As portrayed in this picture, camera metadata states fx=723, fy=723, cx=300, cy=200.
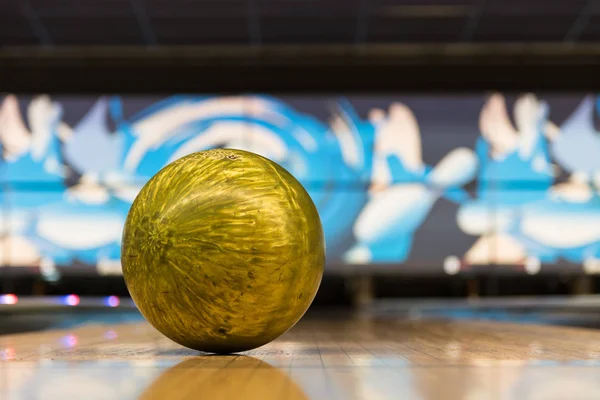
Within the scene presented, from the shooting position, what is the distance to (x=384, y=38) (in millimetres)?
8758

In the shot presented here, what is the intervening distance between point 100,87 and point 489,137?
16.7 ft

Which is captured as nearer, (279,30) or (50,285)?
(279,30)

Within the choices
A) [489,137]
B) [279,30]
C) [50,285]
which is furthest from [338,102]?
[50,285]

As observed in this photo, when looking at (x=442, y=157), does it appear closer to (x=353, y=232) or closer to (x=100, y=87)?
(x=353, y=232)

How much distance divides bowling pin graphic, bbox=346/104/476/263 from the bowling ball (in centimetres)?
678

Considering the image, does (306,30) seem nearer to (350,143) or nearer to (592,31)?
(350,143)

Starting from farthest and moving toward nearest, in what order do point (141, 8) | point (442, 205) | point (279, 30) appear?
1. point (442, 205)
2. point (279, 30)
3. point (141, 8)

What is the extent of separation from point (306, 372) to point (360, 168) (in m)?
7.44

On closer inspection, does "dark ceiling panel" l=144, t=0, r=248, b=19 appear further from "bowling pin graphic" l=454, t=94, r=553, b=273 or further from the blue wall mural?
"bowling pin graphic" l=454, t=94, r=553, b=273

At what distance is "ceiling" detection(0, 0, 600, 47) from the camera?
25.2 ft

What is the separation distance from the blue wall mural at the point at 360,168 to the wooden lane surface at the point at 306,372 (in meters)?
6.33

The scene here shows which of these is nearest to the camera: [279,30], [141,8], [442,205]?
[141,8]

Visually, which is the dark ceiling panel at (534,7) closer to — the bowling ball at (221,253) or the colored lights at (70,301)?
the colored lights at (70,301)

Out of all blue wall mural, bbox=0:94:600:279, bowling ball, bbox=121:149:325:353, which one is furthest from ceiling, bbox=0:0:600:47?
bowling ball, bbox=121:149:325:353
